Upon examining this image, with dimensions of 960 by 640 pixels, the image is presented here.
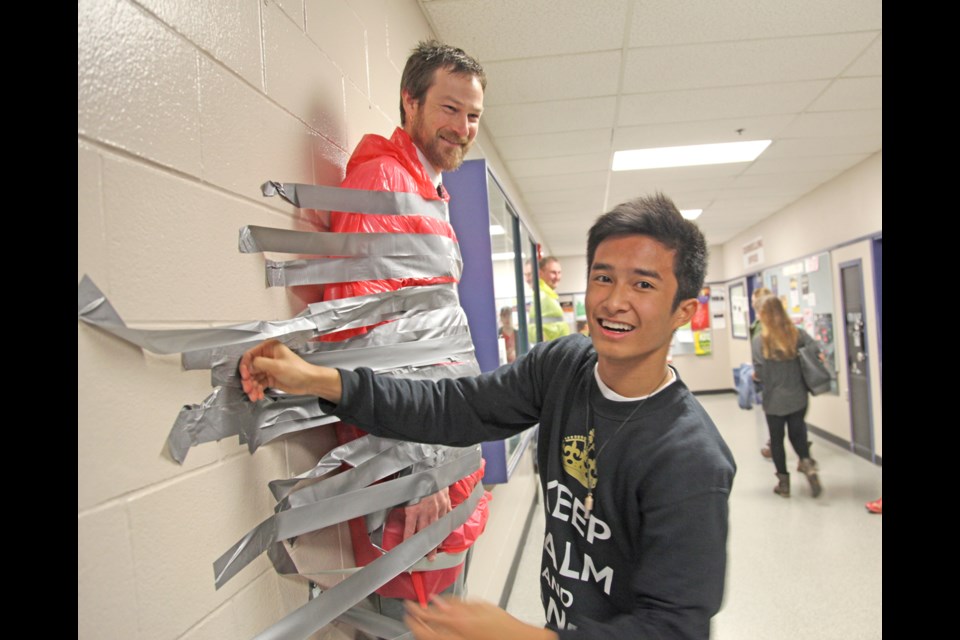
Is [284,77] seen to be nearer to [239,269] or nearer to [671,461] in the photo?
[239,269]

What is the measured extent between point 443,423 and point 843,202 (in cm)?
602

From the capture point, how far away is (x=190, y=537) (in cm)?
85

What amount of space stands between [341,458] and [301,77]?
806mm

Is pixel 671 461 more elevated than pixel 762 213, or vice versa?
pixel 762 213

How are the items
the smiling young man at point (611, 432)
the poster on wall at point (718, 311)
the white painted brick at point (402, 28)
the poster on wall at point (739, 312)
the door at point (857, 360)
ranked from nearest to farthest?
the smiling young man at point (611, 432), the white painted brick at point (402, 28), the door at point (857, 360), the poster on wall at point (739, 312), the poster on wall at point (718, 311)

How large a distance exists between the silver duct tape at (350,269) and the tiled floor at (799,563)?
2308 millimetres

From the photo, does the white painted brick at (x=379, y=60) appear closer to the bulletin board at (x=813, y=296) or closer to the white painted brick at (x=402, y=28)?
the white painted brick at (x=402, y=28)

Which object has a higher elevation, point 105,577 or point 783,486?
point 105,577

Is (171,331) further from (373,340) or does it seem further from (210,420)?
(373,340)

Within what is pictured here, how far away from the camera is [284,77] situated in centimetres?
118

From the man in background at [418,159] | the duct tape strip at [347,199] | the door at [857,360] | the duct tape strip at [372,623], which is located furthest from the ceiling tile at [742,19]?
the door at [857,360]

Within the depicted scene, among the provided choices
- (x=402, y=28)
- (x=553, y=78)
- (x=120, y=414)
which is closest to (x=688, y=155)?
(x=553, y=78)

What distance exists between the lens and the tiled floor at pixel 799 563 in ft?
9.18
